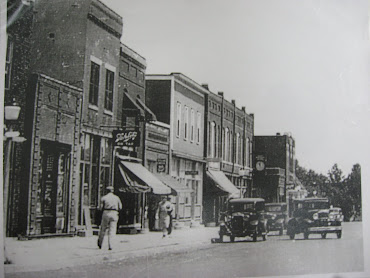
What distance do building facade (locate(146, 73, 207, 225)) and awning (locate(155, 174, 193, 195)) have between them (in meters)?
0.04

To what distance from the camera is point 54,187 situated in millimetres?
5996

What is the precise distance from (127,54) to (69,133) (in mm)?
1384

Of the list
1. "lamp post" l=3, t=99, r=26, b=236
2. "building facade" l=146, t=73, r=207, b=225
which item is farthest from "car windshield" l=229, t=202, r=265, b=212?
"lamp post" l=3, t=99, r=26, b=236

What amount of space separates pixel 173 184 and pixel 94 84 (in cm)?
178

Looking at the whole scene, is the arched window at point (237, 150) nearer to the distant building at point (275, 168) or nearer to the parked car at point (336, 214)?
the distant building at point (275, 168)

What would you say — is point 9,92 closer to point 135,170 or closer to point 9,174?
point 9,174

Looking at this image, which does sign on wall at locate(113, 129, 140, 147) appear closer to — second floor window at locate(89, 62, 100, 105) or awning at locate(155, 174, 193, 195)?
second floor window at locate(89, 62, 100, 105)

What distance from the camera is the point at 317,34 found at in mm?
7762

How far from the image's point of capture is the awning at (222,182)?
24.8ft

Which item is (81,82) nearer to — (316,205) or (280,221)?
(280,221)

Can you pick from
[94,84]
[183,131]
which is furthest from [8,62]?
A: [183,131]

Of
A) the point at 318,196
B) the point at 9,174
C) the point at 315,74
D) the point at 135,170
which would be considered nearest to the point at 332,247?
the point at 318,196

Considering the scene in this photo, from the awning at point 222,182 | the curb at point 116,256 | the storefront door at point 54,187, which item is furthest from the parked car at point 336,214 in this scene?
the storefront door at point 54,187

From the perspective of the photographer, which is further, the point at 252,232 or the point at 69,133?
the point at 252,232
